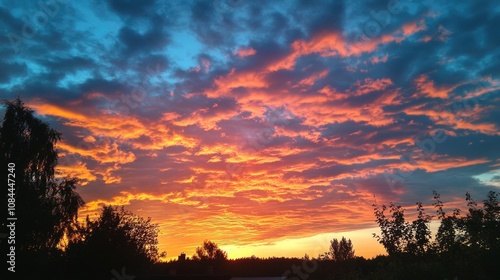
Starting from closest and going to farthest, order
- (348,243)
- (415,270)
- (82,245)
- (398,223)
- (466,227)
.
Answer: (415,270) < (466,227) < (398,223) < (82,245) < (348,243)

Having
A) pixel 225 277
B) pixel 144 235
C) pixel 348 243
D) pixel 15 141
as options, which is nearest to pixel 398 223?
pixel 225 277

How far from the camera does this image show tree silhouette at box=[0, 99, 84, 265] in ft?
85.4

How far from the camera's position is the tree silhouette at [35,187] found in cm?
2603

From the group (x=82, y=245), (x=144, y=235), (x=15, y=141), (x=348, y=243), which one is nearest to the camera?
(x=15, y=141)

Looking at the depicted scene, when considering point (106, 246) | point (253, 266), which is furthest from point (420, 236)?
point (253, 266)

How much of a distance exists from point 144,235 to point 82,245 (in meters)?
13.9

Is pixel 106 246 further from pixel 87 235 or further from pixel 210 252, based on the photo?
pixel 210 252

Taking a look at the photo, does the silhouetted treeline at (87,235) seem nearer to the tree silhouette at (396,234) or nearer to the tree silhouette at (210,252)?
the tree silhouette at (396,234)

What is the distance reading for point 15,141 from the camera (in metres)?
30.2

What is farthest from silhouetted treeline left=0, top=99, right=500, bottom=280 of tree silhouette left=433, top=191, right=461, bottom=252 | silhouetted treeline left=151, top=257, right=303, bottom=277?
silhouetted treeline left=151, top=257, right=303, bottom=277

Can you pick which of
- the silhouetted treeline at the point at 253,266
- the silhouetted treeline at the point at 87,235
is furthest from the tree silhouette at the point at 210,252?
the silhouetted treeline at the point at 87,235

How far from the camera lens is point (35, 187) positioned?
99.2ft

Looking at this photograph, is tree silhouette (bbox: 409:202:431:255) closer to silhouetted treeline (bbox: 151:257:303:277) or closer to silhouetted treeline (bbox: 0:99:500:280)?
silhouetted treeline (bbox: 0:99:500:280)

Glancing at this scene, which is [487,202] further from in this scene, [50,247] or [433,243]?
[50,247]
